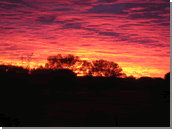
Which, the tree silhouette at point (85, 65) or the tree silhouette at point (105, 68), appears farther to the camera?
the tree silhouette at point (85, 65)

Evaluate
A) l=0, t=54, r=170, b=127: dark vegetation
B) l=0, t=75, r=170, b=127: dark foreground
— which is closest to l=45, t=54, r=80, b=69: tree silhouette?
l=0, t=54, r=170, b=127: dark vegetation

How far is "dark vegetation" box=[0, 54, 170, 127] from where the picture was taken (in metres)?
4.04

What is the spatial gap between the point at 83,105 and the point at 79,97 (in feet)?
0.94

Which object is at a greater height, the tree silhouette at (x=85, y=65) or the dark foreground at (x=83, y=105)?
the tree silhouette at (x=85, y=65)

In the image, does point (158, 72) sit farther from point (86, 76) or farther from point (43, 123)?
point (43, 123)

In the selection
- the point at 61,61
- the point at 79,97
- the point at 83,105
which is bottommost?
the point at 83,105

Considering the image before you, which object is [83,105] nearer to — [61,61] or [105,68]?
[105,68]

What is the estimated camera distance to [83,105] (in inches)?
197

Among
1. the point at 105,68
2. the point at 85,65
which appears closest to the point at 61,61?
the point at 85,65

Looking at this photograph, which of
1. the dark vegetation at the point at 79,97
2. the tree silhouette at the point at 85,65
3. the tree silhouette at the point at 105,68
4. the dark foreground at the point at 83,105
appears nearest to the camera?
the dark foreground at the point at 83,105

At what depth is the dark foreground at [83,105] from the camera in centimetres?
Answer: 393

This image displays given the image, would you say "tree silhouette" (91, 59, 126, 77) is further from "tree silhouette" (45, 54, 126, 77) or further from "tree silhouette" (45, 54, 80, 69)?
"tree silhouette" (45, 54, 80, 69)

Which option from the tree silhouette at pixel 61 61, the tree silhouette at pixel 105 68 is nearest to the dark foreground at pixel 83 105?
the tree silhouette at pixel 105 68

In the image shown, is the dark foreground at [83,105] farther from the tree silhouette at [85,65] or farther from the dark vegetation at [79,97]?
the tree silhouette at [85,65]
